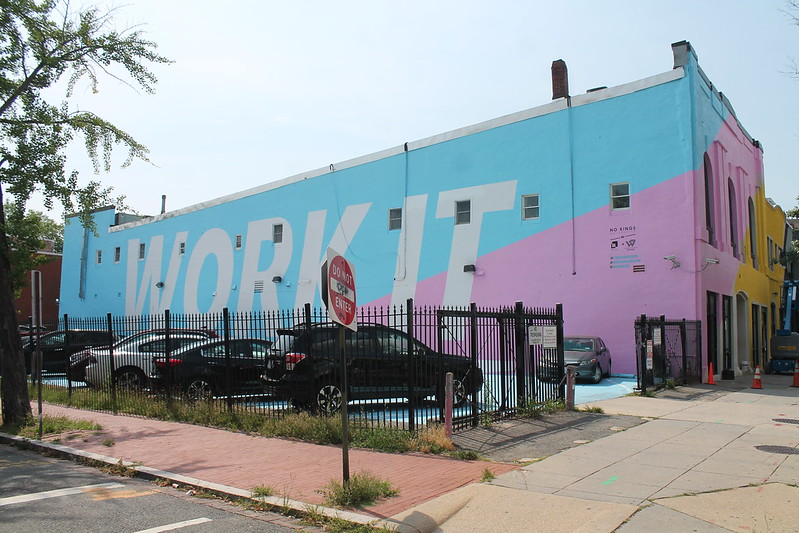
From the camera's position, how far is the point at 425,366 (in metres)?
9.96

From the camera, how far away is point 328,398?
36.5ft

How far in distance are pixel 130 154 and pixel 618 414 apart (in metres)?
11.7

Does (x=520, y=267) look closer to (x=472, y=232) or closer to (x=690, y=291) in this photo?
(x=472, y=232)

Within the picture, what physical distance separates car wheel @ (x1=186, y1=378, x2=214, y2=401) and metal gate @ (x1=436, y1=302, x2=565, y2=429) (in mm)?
4801

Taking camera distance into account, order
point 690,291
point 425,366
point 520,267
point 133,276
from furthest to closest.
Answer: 1. point 133,276
2. point 520,267
3. point 690,291
4. point 425,366

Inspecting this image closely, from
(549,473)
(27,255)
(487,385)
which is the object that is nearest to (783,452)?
(549,473)

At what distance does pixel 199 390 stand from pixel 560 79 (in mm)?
17346

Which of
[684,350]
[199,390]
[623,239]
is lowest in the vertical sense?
[199,390]

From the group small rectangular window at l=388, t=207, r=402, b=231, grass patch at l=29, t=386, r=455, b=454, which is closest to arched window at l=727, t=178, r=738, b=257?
small rectangular window at l=388, t=207, r=402, b=231

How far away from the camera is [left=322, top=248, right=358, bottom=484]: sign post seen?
643 cm

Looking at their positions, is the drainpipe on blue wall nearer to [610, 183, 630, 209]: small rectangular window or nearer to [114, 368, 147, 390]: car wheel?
[114, 368, 147, 390]: car wheel

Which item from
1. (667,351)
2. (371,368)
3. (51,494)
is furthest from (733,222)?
(51,494)

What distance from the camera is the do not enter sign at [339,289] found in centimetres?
642

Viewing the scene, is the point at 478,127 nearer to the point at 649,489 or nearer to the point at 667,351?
the point at 667,351
